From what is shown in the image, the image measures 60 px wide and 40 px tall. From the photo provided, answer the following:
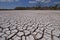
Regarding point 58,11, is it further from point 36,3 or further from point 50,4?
point 36,3

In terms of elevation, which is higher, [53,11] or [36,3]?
[36,3]

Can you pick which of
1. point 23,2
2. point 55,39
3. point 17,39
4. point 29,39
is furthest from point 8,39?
point 23,2

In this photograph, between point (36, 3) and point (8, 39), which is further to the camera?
point (36, 3)

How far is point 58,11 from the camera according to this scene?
11.3 feet

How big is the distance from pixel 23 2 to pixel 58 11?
52.8 inches

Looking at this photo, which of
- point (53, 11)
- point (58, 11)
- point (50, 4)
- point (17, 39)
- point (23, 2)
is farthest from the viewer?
point (53, 11)

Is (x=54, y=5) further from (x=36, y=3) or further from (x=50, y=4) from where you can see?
(x=36, y=3)

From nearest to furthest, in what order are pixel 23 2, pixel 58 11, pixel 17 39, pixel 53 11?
pixel 17 39
pixel 23 2
pixel 58 11
pixel 53 11

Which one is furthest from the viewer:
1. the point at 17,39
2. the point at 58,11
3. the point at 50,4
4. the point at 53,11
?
the point at 53,11

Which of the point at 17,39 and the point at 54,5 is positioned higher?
the point at 54,5

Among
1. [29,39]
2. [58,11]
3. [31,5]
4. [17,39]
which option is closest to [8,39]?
[17,39]

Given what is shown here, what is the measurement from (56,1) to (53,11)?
2.76 feet

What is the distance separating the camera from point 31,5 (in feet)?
9.70

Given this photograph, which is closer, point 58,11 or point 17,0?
point 17,0
